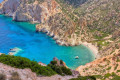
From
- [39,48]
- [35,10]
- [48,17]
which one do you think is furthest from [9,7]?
[39,48]

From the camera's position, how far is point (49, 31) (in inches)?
3110

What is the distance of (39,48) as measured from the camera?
205ft

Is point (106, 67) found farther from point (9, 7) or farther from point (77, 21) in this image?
point (9, 7)

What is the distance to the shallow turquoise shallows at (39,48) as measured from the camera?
53.7 meters

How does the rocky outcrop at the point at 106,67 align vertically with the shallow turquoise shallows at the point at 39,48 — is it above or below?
below

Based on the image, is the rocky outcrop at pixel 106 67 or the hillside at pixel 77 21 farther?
the hillside at pixel 77 21

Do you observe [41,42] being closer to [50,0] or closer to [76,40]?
[76,40]

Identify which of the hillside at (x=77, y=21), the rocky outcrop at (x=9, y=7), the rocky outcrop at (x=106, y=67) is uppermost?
the rocky outcrop at (x=9, y=7)

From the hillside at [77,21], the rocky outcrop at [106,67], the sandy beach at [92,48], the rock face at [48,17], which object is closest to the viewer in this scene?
the rocky outcrop at [106,67]

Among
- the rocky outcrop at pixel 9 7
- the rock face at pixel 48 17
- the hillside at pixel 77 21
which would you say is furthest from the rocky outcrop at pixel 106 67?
the rocky outcrop at pixel 9 7

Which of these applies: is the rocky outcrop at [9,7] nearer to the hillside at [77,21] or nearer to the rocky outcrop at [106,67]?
the hillside at [77,21]

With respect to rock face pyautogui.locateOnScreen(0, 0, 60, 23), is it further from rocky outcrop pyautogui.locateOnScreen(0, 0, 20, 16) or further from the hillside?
rocky outcrop pyautogui.locateOnScreen(0, 0, 20, 16)

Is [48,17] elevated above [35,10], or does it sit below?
below

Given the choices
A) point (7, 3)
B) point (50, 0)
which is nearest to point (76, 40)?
point (50, 0)
